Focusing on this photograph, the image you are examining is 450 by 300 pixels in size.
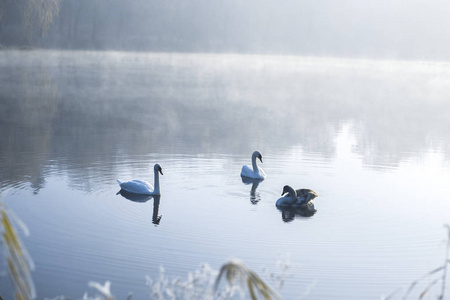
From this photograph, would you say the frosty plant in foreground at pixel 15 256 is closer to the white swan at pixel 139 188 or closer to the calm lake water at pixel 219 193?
the calm lake water at pixel 219 193

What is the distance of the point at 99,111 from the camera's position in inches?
958

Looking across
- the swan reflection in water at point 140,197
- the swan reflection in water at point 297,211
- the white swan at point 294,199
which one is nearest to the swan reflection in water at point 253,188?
the white swan at point 294,199

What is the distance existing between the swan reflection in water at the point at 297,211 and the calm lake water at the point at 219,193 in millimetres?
67

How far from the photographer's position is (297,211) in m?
10.8

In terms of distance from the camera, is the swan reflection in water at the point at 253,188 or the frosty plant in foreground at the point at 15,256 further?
the swan reflection in water at the point at 253,188

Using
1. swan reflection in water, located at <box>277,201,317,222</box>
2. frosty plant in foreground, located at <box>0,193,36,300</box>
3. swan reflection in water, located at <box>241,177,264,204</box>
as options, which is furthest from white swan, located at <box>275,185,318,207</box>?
frosty plant in foreground, located at <box>0,193,36,300</box>

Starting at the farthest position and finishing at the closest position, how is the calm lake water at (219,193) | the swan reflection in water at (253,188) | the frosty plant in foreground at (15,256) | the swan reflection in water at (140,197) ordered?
1. the swan reflection in water at (253,188)
2. the swan reflection in water at (140,197)
3. the calm lake water at (219,193)
4. the frosty plant in foreground at (15,256)

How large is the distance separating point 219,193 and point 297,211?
1.57 metres

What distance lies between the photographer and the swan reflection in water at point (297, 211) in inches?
410

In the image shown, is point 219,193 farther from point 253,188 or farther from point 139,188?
point 139,188

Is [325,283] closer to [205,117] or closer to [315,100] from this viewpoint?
[205,117]

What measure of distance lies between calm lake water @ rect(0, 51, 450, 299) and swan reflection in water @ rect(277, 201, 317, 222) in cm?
7

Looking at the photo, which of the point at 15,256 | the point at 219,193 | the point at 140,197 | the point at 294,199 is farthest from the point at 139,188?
the point at 15,256

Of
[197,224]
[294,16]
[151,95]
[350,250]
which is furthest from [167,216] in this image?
[294,16]
